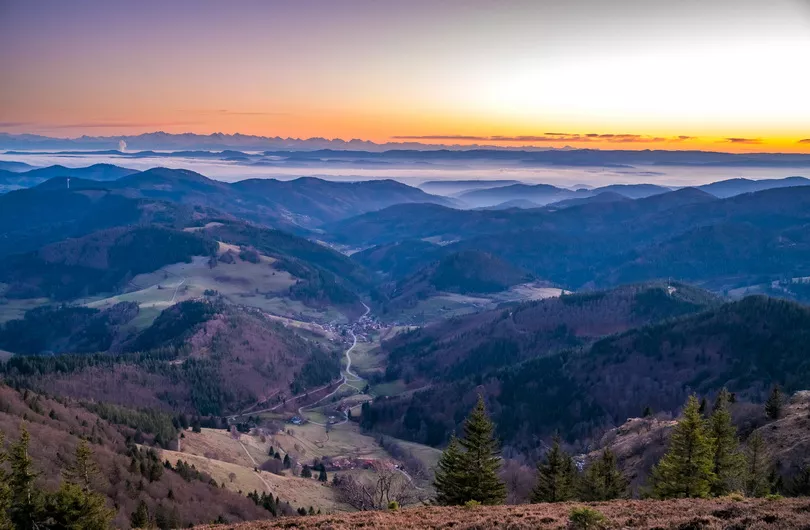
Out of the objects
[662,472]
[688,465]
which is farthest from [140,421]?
[688,465]

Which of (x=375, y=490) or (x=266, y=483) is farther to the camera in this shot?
(x=266, y=483)

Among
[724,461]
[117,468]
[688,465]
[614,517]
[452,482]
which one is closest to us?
[614,517]

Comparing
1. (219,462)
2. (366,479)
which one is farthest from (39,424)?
(366,479)

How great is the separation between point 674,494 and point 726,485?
8.96 metres

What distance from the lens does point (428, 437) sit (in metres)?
197

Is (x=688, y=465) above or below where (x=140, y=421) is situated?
above

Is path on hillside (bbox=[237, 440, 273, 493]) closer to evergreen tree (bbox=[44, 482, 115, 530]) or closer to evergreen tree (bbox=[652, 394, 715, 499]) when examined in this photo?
evergreen tree (bbox=[44, 482, 115, 530])

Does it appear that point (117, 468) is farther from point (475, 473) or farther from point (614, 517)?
point (614, 517)

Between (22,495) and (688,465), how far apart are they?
56324mm

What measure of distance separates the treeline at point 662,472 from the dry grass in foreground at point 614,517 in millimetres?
8902

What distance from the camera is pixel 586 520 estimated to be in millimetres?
34656

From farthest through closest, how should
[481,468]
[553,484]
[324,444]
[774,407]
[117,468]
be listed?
[324,444] < [117,468] < [774,407] < [553,484] < [481,468]

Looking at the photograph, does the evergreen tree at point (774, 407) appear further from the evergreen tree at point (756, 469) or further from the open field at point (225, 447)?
the open field at point (225, 447)

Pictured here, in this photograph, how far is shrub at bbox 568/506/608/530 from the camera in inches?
1365
